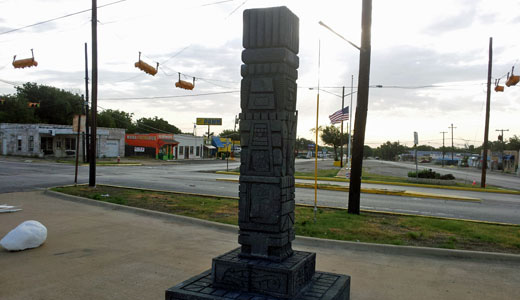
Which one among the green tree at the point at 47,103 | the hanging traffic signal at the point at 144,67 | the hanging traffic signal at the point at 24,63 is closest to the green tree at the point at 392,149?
the green tree at the point at 47,103

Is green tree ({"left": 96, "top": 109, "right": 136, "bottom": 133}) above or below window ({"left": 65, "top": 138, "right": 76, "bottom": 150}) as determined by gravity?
above

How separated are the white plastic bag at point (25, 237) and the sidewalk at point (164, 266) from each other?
0.14 meters

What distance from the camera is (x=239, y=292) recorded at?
14.0ft

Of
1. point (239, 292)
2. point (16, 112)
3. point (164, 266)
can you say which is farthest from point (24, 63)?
point (16, 112)

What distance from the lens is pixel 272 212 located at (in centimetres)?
453

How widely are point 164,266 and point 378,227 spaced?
17.3 feet

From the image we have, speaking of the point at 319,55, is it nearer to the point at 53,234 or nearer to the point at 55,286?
the point at 55,286

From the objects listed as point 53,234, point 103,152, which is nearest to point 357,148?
point 53,234

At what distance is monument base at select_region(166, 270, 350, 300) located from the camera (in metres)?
4.12

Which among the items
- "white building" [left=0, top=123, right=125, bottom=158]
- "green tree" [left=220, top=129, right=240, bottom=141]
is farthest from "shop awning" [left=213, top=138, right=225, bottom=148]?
"white building" [left=0, top=123, right=125, bottom=158]

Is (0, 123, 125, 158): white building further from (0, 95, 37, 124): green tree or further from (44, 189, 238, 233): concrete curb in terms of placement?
(44, 189, 238, 233): concrete curb

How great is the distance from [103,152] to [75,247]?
46.7 metres

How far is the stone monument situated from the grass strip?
12.4 ft

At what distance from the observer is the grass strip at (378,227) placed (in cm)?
787
